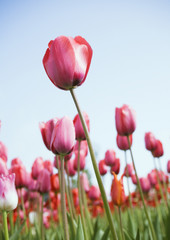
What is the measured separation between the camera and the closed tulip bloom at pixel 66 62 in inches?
35.4

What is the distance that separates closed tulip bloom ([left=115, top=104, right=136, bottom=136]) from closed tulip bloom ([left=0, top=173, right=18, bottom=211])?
822 millimetres

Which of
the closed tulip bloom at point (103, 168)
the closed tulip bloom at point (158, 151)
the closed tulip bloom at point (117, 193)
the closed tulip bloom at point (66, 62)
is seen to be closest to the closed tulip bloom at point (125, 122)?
→ the closed tulip bloom at point (117, 193)

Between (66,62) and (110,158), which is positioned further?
(110,158)

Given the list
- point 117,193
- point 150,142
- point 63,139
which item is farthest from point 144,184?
point 63,139

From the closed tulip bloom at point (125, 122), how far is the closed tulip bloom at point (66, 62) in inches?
28.5

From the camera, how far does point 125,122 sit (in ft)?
5.31

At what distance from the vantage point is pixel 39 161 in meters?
2.08

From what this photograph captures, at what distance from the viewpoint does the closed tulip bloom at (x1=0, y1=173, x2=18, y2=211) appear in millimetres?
948

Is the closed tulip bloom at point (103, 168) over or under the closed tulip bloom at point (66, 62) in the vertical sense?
under

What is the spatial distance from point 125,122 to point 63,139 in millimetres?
701

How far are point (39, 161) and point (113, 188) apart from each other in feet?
2.79

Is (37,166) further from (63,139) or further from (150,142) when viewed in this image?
(63,139)

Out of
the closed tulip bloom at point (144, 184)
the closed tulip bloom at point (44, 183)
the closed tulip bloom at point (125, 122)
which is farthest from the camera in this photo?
the closed tulip bloom at point (144, 184)

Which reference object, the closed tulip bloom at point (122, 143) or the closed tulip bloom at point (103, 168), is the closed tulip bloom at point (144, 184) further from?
the closed tulip bloom at point (122, 143)
